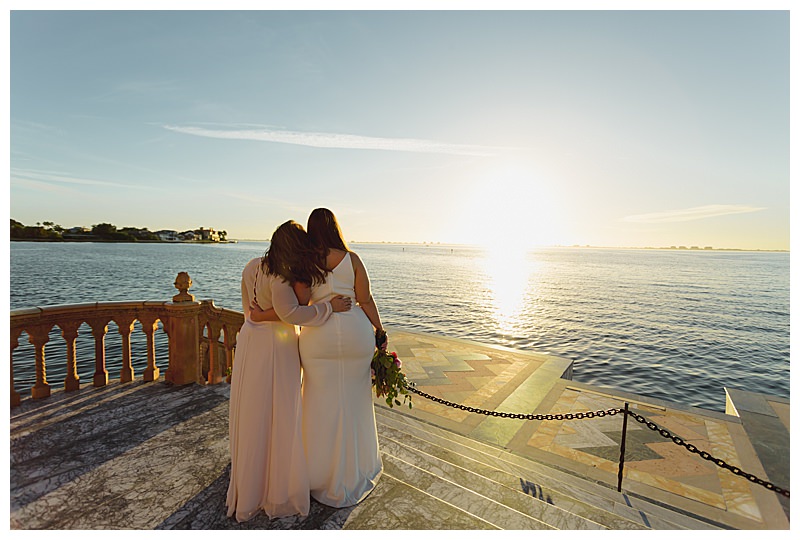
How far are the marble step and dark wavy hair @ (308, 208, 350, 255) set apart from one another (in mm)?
2715

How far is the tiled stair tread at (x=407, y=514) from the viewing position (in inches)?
112

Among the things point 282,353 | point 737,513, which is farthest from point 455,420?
point 282,353

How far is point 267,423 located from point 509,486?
2.28m

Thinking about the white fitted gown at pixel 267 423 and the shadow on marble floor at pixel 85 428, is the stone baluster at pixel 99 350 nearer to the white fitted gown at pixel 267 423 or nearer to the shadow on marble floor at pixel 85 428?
the shadow on marble floor at pixel 85 428

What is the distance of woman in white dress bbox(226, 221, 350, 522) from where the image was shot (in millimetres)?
2859

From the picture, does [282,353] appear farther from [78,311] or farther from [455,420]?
[455,420]

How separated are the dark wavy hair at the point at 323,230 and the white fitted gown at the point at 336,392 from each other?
16 cm

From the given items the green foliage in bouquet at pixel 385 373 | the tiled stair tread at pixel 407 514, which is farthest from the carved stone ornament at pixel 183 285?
the tiled stair tread at pixel 407 514

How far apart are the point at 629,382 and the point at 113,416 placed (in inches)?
506

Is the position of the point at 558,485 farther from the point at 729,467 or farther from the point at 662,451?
the point at 662,451

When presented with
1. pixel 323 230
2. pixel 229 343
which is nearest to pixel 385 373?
pixel 323 230

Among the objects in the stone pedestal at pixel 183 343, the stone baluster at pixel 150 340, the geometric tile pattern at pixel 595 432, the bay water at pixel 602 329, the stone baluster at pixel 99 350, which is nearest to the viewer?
the geometric tile pattern at pixel 595 432

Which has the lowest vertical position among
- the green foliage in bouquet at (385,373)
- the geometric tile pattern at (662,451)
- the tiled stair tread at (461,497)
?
the geometric tile pattern at (662,451)

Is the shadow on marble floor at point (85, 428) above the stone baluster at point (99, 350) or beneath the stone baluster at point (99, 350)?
beneath
